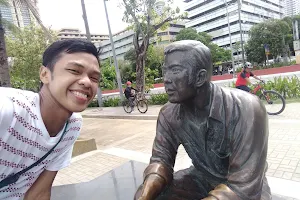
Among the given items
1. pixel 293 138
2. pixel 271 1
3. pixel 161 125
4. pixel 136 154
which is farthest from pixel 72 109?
pixel 271 1

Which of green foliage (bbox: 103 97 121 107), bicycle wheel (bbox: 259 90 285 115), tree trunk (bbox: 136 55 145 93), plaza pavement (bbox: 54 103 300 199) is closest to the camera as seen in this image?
plaza pavement (bbox: 54 103 300 199)

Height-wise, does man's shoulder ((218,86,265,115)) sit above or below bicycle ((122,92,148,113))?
above

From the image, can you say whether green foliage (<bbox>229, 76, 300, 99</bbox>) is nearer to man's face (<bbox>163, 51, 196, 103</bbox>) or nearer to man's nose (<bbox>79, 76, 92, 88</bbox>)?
man's face (<bbox>163, 51, 196, 103</bbox>)

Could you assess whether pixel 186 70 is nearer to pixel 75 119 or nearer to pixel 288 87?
pixel 75 119

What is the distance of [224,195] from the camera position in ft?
3.67

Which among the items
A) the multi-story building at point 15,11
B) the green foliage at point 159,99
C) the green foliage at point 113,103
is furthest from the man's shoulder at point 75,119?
the green foliage at point 113,103

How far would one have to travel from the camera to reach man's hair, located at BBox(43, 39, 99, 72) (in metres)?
1.28

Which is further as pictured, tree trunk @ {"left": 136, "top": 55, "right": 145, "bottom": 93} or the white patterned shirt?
tree trunk @ {"left": 136, "top": 55, "right": 145, "bottom": 93}

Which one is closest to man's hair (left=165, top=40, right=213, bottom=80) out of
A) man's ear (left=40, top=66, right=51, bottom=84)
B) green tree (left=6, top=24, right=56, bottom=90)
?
man's ear (left=40, top=66, right=51, bottom=84)

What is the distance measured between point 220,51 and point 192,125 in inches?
1725

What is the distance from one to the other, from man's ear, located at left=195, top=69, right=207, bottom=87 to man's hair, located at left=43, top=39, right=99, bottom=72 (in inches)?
23.4

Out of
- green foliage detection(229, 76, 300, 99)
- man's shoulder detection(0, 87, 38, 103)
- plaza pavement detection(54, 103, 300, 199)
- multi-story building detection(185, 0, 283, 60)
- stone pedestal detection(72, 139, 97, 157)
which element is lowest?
plaza pavement detection(54, 103, 300, 199)

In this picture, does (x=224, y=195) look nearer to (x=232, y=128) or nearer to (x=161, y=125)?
(x=232, y=128)

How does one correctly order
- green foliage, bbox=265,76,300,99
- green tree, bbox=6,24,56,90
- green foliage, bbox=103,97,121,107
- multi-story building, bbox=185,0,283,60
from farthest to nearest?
1. multi-story building, bbox=185,0,283,60
2. green tree, bbox=6,24,56,90
3. green foliage, bbox=103,97,121,107
4. green foliage, bbox=265,76,300,99
